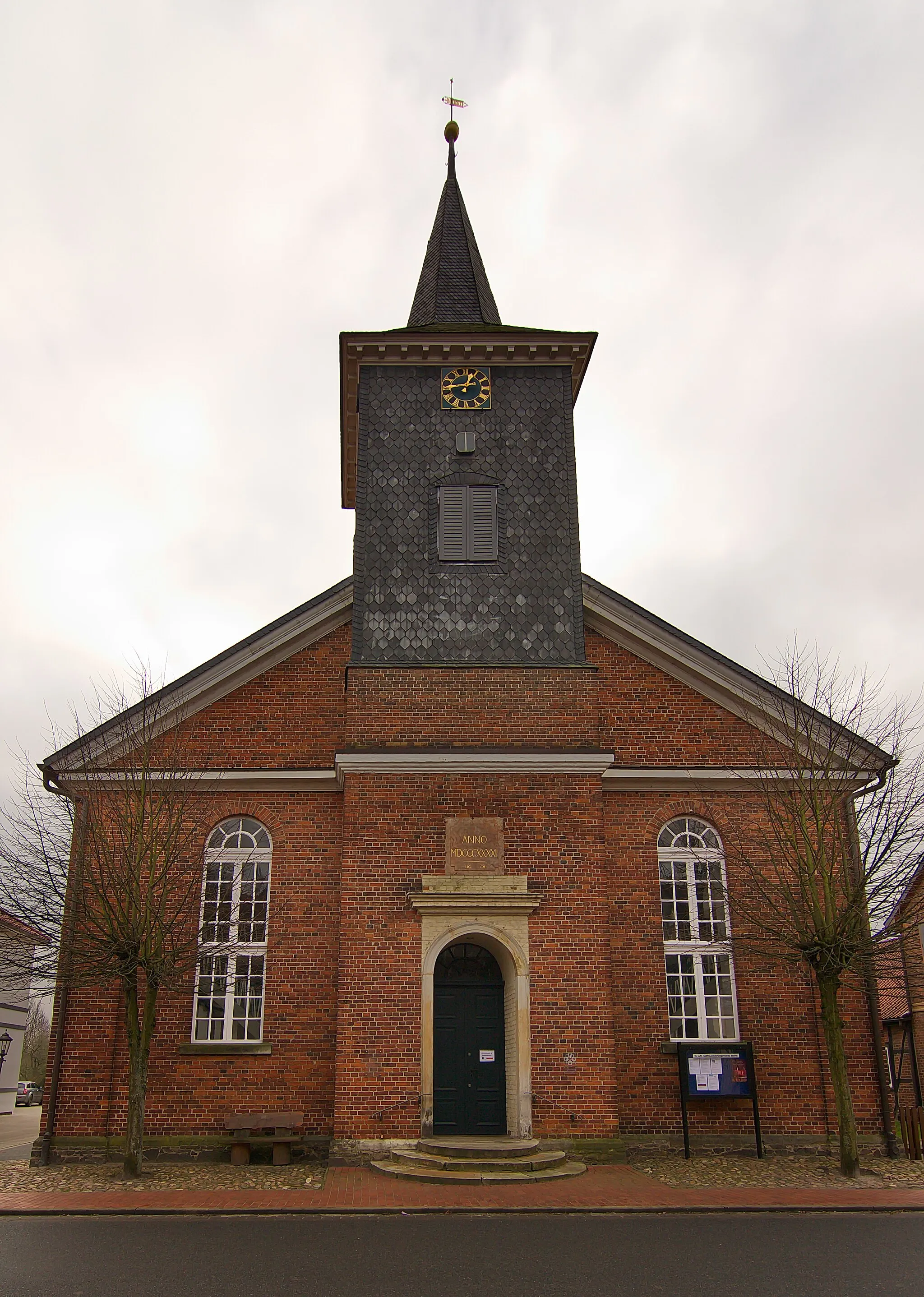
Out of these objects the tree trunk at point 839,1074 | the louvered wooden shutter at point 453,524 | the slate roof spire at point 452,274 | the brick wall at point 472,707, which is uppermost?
the slate roof spire at point 452,274

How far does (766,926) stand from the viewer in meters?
14.1

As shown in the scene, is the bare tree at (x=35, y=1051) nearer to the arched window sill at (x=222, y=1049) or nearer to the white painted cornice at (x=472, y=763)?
the arched window sill at (x=222, y=1049)

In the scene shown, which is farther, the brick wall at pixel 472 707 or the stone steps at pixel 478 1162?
the brick wall at pixel 472 707

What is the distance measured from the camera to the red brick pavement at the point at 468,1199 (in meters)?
11.0

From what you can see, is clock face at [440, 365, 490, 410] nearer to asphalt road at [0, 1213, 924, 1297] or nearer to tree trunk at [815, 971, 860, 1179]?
tree trunk at [815, 971, 860, 1179]

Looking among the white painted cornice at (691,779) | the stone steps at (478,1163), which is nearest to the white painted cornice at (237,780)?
the white painted cornice at (691,779)

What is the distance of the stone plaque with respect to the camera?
14.5 metres

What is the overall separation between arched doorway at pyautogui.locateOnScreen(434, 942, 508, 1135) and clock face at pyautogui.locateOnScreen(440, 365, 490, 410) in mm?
8705

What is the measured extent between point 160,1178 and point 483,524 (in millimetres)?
10268

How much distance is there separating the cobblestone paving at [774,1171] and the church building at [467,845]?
19.0 inches

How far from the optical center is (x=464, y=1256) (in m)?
9.04

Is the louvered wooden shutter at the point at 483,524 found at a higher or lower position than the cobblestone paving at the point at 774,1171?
higher

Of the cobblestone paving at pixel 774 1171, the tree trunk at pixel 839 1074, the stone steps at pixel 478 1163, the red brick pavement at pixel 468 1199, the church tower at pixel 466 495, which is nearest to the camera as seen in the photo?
the red brick pavement at pixel 468 1199

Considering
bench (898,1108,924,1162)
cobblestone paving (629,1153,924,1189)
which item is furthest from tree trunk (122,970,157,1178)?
bench (898,1108,924,1162)
